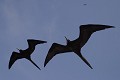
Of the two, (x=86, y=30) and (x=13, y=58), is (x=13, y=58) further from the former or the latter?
(x=86, y=30)

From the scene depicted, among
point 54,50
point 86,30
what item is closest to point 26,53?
point 54,50

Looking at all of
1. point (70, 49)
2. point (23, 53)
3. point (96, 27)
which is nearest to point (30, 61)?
point (23, 53)

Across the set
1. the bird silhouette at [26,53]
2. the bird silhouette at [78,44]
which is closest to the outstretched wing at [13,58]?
the bird silhouette at [26,53]

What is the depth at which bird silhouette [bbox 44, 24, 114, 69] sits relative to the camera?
160 ft

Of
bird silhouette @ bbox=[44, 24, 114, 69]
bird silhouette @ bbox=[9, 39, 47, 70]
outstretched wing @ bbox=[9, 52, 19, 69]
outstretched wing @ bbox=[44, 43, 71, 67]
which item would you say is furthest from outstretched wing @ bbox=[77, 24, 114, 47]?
outstretched wing @ bbox=[9, 52, 19, 69]

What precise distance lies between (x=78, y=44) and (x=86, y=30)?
7.08ft

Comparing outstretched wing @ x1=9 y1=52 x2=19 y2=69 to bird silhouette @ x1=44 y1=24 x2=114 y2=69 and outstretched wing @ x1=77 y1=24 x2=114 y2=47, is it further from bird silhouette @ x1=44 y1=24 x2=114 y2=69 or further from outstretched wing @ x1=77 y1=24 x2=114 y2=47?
outstretched wing @ x1=77 y1=24 x2=114 y2=47

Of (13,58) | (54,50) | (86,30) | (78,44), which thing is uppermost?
(13,58)

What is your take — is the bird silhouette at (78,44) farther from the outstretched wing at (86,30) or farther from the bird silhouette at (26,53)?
the bird silhouette at (26,53)

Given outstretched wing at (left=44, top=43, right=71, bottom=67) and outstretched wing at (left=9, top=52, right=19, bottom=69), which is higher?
outstretched wing at (left=9, top=52, right=19, bottom=69)

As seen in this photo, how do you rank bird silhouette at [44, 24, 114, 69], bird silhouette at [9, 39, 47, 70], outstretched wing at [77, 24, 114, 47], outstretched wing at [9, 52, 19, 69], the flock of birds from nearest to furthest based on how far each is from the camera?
outstretched wing at [77, 24, 114, 47] < bird silhouette at [44, 24, 114, 69] < the flock of birds < bird silhouette at [9, 39, 47, 70] < outstretched wing at [9, 52, 19, 69]

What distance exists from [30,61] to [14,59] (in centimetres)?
230

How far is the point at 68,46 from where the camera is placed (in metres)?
51.0

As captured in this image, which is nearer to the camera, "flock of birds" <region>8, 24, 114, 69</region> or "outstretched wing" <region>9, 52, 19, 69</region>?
"flock of birds" <region>8, 24, 114, 69</region>
